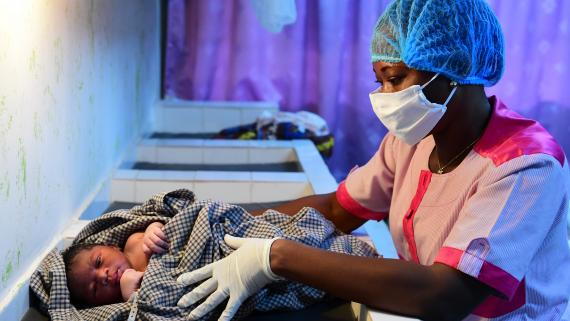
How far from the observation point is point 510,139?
44.1 inches

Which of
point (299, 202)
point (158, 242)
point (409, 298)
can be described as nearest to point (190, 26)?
point (299, 202)

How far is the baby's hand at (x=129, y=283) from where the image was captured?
4.03ft

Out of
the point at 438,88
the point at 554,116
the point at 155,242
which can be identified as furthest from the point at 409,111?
the point at 554,116

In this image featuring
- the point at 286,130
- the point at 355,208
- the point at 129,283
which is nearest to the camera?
the point at 129,283

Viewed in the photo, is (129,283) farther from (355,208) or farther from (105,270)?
(355,208)

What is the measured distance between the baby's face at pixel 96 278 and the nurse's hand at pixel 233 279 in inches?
6.0

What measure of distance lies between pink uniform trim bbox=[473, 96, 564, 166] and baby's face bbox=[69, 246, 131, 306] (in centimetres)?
74

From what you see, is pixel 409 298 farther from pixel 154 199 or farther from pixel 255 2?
pixel 255 2

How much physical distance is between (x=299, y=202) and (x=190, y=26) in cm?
197

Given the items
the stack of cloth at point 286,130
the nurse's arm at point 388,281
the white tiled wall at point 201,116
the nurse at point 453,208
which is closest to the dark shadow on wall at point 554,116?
the stack of cloth at point 286,130

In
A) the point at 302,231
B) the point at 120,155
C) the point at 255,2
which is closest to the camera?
the point at 302,231

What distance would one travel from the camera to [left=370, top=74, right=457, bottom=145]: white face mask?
1158mm

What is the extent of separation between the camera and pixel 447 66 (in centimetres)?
113

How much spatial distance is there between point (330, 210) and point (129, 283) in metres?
0.51
